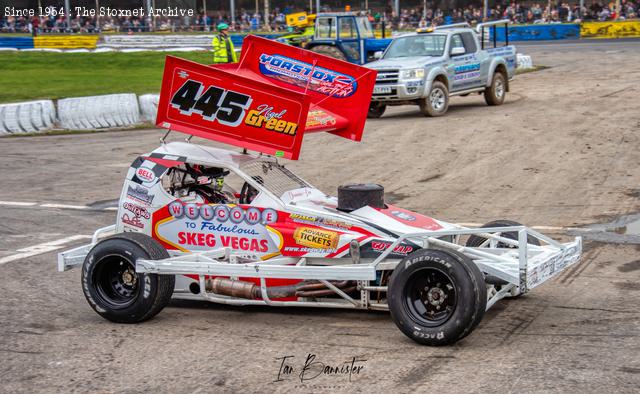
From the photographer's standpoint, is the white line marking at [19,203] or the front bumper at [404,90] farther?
the front bumper at [404,90]

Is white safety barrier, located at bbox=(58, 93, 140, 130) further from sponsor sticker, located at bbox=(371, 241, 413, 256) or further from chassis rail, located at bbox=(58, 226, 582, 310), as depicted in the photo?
sponsor sticker, located at bbox=(371, 241, 413, 256)

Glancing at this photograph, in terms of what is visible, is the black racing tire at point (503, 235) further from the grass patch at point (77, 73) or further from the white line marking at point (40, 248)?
the grass patch at point (77, 73)

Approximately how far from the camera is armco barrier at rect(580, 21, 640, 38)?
154ft

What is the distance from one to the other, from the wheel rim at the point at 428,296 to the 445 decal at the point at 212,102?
224cm

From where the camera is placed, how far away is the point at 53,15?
5950cm

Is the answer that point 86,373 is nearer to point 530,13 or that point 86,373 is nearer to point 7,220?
point 7,220

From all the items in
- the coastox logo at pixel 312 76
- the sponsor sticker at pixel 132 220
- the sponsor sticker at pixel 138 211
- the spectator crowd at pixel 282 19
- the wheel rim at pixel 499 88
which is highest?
the spectator crowd at pixel 282 19

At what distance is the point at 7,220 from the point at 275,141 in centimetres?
663

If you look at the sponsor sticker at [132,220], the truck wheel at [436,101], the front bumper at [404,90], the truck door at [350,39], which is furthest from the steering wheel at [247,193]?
the truck door at [350,39]

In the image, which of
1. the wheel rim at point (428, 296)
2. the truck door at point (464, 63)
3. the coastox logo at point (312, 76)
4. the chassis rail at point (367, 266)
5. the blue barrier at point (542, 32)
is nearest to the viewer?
the wheel rim at point (428, 296)

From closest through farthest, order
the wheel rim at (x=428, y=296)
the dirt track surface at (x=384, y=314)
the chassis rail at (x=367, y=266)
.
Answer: the dirt track surface at (x=384, y=314), the wheel rim at (x=428, y=296), the chassis rail at (x=367, y=266)

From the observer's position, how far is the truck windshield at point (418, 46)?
70.7ft

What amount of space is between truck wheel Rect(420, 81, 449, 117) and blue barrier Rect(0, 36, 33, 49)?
109ft
